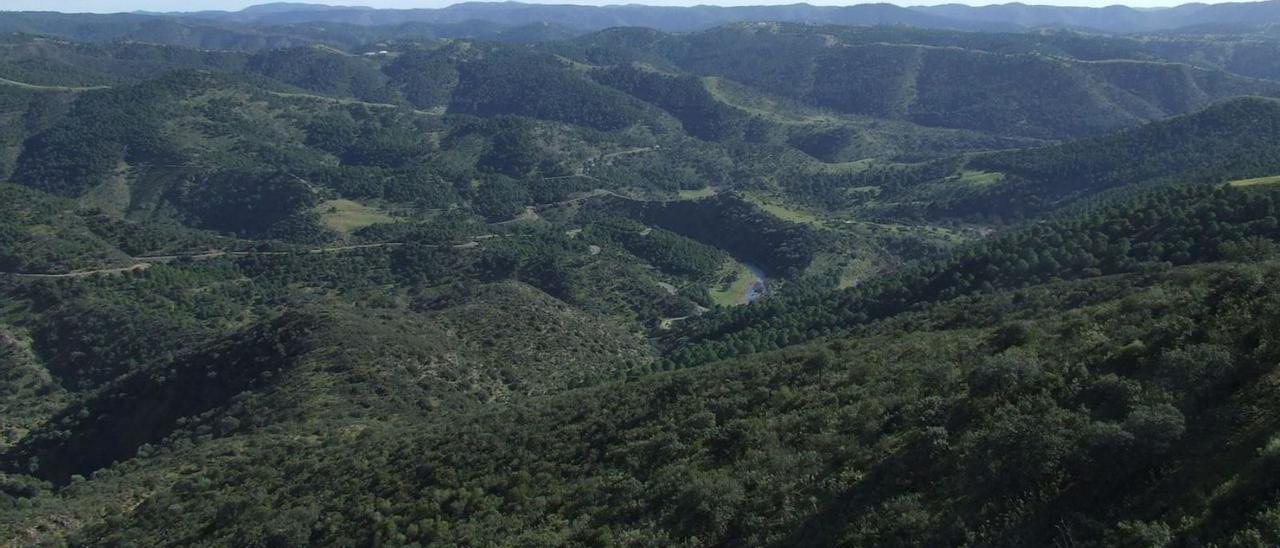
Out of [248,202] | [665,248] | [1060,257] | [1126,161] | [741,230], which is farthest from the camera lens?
[1126,161]

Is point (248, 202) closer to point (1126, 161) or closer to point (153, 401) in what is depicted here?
point (153, 401)

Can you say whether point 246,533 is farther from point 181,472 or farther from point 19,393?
point 19,393

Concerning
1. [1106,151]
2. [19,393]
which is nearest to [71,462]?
[19,393]

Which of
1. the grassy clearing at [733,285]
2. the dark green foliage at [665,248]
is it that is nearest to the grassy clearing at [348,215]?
the dark green foliage at [665,248]

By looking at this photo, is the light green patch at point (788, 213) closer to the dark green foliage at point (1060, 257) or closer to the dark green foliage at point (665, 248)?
the dark green foliage at point (665, 248)

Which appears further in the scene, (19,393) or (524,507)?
(19,393)

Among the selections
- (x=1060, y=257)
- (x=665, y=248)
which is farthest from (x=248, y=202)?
(x=1060, y=257)
